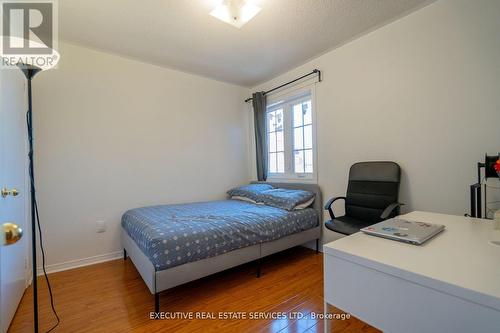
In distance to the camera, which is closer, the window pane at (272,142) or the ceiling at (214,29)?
the ceiling at (214,29)

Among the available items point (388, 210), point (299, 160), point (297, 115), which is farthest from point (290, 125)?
point (388, 210)

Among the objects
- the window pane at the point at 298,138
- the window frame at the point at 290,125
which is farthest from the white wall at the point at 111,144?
the window pane at the point at 298,138

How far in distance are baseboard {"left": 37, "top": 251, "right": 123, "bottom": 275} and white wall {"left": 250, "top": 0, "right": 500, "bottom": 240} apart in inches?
111

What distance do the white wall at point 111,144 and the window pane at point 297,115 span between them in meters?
1.27

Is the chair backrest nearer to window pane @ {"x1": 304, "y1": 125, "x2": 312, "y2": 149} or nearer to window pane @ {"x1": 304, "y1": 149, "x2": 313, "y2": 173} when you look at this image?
window pane @ {"x1": 304, "y1": 149, "x2": 313, "y2": 173}

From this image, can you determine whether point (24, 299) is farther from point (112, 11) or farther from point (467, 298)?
point (467, 298)

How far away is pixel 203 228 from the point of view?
1948 mm

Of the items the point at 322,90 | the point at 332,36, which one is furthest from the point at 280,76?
the point at 332,36

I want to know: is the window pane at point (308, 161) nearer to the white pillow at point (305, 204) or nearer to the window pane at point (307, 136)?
the window pane at point (307, 136)

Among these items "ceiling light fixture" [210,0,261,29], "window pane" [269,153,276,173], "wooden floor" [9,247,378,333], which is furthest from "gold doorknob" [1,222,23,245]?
"window pane" [269,153,276,173]

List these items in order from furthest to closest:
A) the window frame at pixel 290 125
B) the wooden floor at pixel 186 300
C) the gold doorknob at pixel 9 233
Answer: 1. the window frame at pixel 290 125
2. the wooden floor at pixel 186 300
3. the gold doorknob at pixel 9 233

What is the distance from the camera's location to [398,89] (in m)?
2.22

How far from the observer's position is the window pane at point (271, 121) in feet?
12.1

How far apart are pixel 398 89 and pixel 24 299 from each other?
3.91 meters
